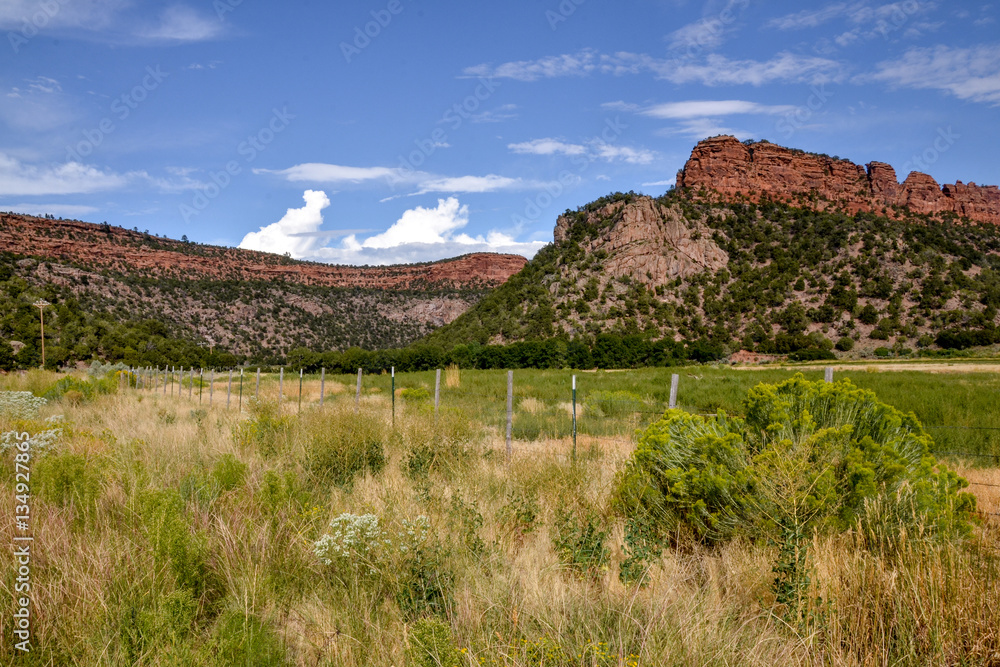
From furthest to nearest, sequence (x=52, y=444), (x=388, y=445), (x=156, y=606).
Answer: (x=388, y=445) → (x=52, y=444) → (x=156, y=606)

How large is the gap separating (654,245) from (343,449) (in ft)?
189

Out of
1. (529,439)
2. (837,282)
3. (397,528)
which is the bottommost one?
(529,439)

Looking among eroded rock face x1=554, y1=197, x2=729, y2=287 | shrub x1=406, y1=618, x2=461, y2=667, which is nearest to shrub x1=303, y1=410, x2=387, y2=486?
shrub x1=406, y1=618, x2=461, y2=667

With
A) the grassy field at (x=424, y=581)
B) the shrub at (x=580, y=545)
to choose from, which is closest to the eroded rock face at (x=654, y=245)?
the grassy field at (x=424, y=581)

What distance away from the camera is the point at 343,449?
7828mm

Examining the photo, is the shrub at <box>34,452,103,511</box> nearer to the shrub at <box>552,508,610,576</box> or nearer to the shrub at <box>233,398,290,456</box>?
the shrub at <box>233,398,290,456</box>

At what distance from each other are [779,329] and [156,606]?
6013 centimetres

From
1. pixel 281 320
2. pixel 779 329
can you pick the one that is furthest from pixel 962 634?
pixel 281 320

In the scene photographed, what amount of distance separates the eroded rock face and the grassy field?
5433 centimetres

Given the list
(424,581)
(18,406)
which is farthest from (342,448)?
(18,406)

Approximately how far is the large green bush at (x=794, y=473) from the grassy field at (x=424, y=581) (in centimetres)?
24

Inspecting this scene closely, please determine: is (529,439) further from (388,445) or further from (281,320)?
(281,320)

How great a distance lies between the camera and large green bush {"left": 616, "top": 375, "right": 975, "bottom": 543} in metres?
4.22

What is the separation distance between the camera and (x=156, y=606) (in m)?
3.57
